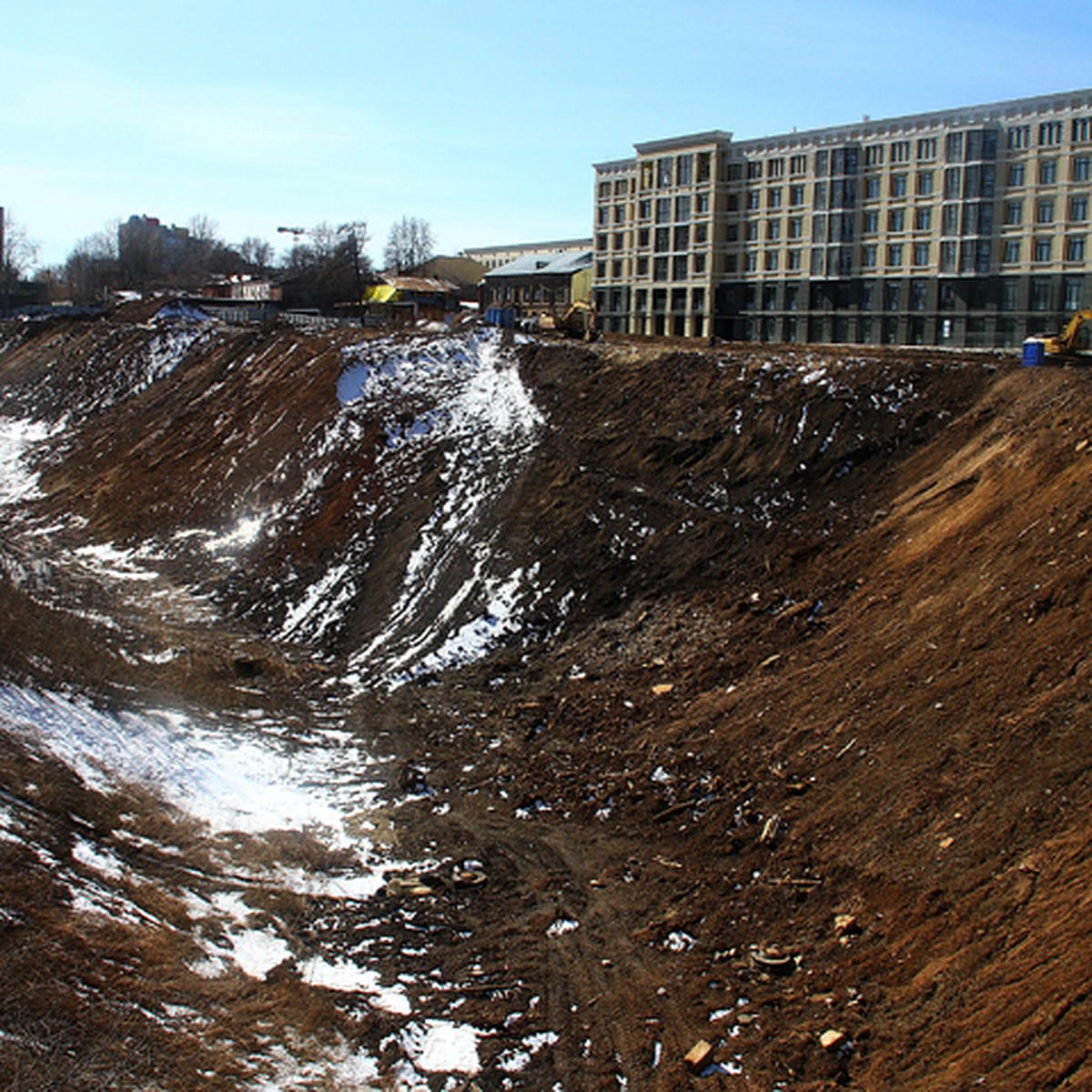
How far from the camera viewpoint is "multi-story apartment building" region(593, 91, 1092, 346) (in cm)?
4703

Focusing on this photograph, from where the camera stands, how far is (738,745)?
688 inches

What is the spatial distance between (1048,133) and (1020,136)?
1305 mm

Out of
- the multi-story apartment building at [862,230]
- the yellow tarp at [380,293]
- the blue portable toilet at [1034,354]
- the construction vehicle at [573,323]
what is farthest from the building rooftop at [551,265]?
the blue portable toilet at [1034,354]

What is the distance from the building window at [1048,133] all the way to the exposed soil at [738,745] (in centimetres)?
2200

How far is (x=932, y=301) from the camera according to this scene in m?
51.1

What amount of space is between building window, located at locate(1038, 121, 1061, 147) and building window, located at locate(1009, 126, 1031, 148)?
1.73ft

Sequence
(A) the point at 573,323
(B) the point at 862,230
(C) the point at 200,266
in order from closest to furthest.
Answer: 1. (A) the point at 573,323
2. (B) the point at 862,230
3. (C) the point at 200,266

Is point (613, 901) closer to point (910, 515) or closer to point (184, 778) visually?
point (184, 778)

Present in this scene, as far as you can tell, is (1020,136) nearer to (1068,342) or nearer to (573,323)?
(1068,342)

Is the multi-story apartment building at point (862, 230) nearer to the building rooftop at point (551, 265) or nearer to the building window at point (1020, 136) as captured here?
the building window at point (1020, 136)

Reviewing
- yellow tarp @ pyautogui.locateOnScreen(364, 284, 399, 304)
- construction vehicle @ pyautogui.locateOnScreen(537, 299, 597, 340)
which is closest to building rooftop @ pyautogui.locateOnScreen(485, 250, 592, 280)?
yellow tarp @ pyautogui.locateOnScreen(364, 284, 399, 304)

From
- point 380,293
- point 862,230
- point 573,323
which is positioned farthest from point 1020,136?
point 380,293

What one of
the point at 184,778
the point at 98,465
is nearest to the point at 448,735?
the point at 184,778

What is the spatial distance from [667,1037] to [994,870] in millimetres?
4365
